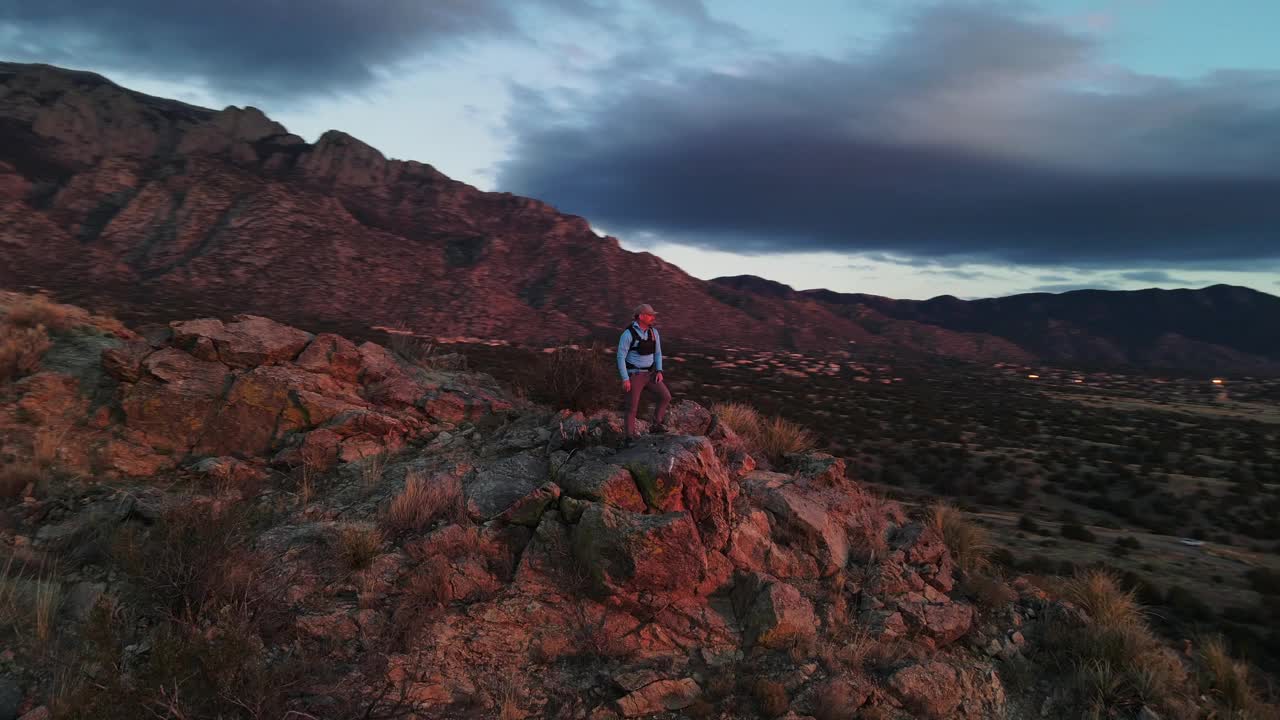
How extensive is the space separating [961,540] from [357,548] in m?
8.61

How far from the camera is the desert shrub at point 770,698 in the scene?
5359 millimetres

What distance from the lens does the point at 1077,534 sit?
50.3ft

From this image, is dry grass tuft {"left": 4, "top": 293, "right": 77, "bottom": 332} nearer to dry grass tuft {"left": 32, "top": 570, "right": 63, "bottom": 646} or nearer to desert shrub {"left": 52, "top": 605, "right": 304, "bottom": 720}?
dry grass tuft {"left": 32, "top": 570, "right": 63, "bottom": 646}

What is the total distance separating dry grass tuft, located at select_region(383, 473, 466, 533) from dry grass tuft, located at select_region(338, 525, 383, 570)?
1.46 feet

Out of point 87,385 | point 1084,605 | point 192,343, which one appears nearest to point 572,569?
point 1084,605

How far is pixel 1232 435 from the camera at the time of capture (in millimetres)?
35656

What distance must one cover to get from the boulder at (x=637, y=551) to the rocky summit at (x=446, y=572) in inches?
1.1

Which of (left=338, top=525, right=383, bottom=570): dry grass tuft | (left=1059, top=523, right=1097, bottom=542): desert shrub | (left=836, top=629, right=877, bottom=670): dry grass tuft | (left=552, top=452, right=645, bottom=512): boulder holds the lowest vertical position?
(left=1059, top=523, right=1097, bottom=542): desert shrub

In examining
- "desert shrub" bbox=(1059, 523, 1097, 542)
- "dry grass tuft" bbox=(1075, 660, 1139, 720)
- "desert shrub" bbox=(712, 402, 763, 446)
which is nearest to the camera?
"dry grass tuft" bbox=(1075, 660, 1139, 720)

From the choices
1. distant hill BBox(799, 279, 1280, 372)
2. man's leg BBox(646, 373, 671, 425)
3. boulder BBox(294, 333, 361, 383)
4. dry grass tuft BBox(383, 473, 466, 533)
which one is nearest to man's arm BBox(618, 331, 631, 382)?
man's leg BBox(646, 373, 671, 425)

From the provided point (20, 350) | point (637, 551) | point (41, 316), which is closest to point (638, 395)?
point (637, 551)

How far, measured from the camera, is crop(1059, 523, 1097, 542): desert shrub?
→ 49.8 feet

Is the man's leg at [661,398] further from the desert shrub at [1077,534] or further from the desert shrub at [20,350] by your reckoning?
the desert shrub at [1077,534]

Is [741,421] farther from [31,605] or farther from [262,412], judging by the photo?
[31,605]
